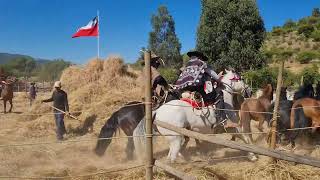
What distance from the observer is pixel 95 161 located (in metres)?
7.13

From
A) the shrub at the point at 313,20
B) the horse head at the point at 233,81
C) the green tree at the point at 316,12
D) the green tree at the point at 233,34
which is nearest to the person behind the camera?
the horse head at the point at 233,81

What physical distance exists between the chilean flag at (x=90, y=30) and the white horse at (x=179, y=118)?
28.3 ft

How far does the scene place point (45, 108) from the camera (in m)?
12.7

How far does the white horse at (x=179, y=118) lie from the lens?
6410 mm

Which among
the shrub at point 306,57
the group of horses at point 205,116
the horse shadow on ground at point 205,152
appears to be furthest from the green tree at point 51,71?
the group of horses at point 205,116

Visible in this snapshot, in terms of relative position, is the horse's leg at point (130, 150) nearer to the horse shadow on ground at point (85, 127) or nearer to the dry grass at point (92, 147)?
the dry grass at point (92, 147)

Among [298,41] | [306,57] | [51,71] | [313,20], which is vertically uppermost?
[313,20]

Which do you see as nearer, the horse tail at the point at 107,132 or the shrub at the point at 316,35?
the horse tail at the point at 107,132

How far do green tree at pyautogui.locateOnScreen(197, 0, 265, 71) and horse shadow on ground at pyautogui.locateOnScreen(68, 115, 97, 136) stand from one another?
14.7 m

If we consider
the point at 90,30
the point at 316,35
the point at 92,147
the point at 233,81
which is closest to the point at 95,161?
A: the point at 92,147

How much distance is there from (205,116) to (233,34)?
764 inches

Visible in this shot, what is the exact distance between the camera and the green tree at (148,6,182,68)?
140 feet

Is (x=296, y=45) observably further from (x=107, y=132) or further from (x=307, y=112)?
(x=107, y=132)

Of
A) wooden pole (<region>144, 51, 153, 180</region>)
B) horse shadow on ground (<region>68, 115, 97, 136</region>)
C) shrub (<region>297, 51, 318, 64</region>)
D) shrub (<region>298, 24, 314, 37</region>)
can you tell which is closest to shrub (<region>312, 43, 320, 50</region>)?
shrub (<region>298, 24, 314, 37</region>)
